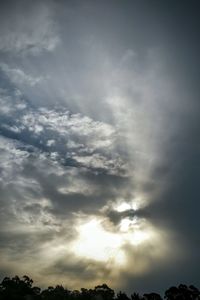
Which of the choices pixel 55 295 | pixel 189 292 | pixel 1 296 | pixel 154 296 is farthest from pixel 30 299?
pixel 189 292

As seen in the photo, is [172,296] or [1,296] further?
[172,296]

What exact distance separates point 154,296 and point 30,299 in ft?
112

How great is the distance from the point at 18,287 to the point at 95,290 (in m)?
30.8

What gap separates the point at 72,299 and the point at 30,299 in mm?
11527

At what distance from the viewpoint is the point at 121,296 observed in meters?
96.1

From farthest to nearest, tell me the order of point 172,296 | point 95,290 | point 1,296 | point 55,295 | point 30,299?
point 95,290 < point 55,295 < point 172,296 < point 30,299 < point 1,296

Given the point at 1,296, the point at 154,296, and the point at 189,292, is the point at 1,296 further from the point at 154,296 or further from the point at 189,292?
the point at 189,292

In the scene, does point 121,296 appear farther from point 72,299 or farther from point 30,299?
point 30,299

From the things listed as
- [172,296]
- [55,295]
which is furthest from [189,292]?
[55,295]

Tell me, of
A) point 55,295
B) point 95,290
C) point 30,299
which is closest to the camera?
point 30,299

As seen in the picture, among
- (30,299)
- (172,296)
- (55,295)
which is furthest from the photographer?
(55,295)

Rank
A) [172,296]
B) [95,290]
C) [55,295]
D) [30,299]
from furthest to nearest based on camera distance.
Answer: [95,290]
[55,295]
[172,296]
[30,299]

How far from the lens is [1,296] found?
87.1 metres

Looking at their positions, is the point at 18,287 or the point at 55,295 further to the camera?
the point at 55,295
